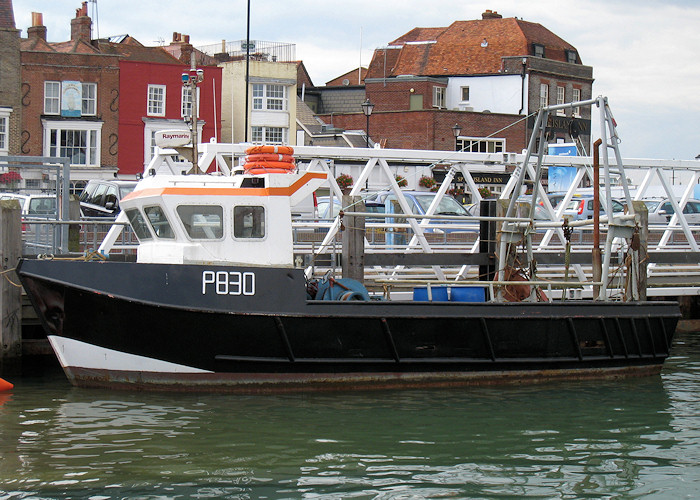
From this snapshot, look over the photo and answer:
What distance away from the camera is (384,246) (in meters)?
16.4

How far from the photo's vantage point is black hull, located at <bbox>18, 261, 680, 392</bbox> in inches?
451

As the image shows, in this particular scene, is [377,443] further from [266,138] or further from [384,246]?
[266,138]

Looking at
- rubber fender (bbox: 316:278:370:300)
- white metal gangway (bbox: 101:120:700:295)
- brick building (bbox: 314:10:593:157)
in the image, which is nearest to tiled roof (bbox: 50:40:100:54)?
brick building (bbox: 314:10:593:157)

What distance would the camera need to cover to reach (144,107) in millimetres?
38844

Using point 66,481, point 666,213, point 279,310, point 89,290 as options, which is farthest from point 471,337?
point 666,213

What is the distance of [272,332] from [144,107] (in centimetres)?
2903

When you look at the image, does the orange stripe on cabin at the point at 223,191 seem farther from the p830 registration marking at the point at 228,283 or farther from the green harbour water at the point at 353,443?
the green harbour water at the point at 353,443

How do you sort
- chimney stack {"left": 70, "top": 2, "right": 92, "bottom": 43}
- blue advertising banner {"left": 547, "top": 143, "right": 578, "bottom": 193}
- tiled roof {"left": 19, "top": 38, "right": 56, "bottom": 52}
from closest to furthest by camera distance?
blue advertising banner {"left": 547, "top": 143, "right": 578, "bottom": 193}, tiled roof {"left": 19, "top": 38, "right": 56, "bottom": 52}, chimney stack {"left": 70, "top": 2, "right": 92, "bottom": 43}

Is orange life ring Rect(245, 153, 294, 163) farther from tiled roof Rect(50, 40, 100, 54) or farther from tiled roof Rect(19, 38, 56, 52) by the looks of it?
tiled roof Rect(19, 38, 56, 52)

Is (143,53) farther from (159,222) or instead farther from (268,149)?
(159,222)

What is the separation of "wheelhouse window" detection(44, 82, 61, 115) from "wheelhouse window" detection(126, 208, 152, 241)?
88.6 ft

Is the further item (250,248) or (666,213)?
(666,213)

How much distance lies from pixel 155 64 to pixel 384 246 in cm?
2529

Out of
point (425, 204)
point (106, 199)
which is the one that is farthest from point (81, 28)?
point (425, 204)
